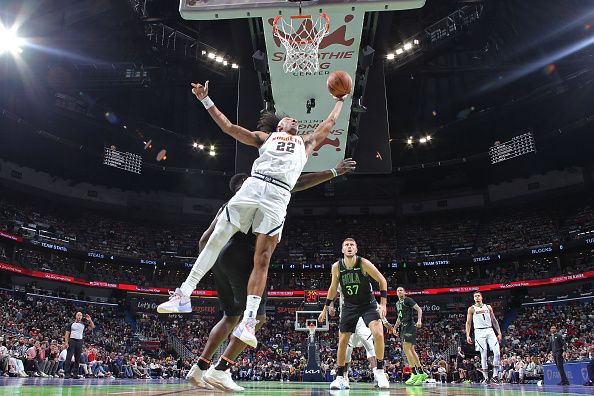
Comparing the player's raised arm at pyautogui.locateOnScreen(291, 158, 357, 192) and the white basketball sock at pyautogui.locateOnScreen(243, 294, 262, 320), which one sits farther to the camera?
the player's raised arm at pyautogui.locateOnScreen(291, 158, 357, 192)

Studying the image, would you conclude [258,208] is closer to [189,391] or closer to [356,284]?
[189,391]

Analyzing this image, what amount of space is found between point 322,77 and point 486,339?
24.8 feet

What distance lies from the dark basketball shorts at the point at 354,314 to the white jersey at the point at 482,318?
16.6 feet

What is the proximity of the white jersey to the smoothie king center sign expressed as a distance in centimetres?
529

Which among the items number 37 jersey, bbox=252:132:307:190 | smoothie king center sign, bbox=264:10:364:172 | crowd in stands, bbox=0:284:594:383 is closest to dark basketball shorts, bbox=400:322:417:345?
smoothie king center sign, bbox=264:10:364:172

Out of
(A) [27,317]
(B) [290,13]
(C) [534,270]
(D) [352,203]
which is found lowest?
(A) [27,317]

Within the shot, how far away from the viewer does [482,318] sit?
37.6 feet

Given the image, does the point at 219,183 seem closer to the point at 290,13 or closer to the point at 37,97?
the point at 37,97

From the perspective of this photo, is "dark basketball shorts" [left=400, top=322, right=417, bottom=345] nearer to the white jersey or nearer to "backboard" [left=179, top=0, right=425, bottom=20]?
the white jersey

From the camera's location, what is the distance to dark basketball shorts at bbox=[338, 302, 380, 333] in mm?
7480

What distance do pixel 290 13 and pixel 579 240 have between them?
2865 cm

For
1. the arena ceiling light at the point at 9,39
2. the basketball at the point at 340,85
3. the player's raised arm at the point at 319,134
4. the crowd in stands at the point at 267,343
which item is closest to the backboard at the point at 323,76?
the basketball at the point at 340,85

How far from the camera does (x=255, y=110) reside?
12336 mm

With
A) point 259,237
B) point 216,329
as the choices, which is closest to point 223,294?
point 216,329
